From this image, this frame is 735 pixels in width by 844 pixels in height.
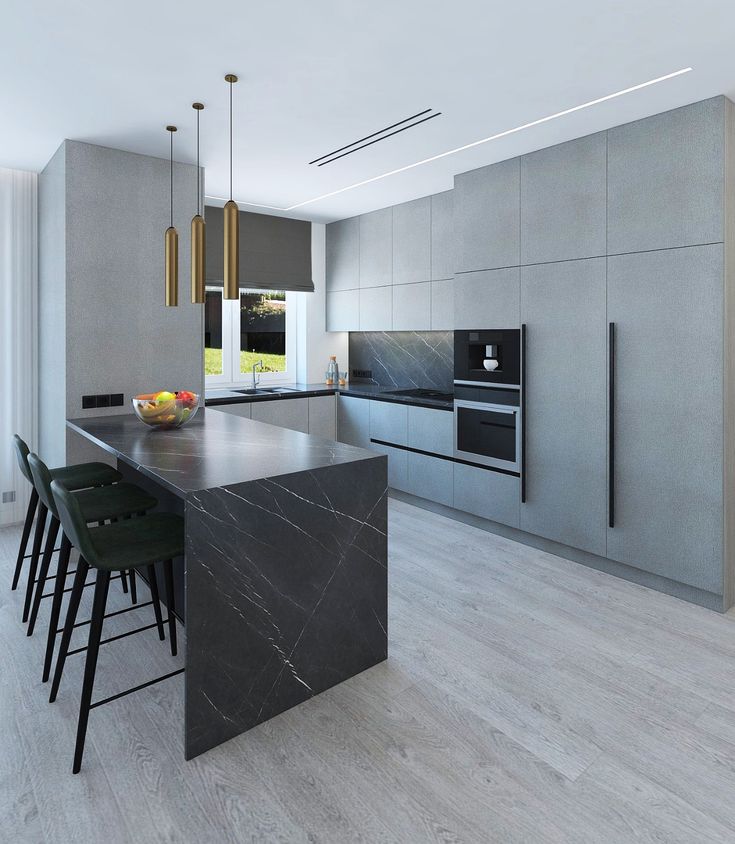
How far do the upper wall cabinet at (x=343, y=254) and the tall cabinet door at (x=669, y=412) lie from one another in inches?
111

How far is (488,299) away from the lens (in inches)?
160

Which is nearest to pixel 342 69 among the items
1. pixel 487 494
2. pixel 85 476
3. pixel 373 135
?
pixel 373 135

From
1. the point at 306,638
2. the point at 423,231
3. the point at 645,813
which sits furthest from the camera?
the point at 423,231

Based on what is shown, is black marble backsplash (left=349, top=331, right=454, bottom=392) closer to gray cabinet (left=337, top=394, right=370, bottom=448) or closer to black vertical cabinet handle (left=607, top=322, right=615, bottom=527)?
gray cabinet (left=337, top=394, right=370, bottom=448)

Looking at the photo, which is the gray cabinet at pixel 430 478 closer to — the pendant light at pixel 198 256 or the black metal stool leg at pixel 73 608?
the pendant light at pixel 198 256

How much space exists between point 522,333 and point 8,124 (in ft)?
10.4

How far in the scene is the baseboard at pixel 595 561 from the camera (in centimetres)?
314

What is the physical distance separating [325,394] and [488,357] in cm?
184

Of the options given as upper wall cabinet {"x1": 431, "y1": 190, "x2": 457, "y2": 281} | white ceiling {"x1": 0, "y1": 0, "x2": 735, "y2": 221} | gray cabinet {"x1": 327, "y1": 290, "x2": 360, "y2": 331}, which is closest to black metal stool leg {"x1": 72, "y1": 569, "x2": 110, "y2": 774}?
white ceiling {"x1": 0, "y1": 0, "x2": 735, "y2": 221}

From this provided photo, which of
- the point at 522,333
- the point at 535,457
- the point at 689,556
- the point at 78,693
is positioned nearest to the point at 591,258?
the point at 522,333

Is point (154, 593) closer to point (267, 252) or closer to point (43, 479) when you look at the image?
point (43, 479)

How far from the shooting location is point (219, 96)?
292cm

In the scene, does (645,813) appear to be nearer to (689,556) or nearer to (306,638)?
(306,638)

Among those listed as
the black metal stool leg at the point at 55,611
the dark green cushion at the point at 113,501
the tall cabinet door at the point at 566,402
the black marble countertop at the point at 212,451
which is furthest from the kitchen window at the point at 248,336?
the black metal stool leg at the point at 55,611
